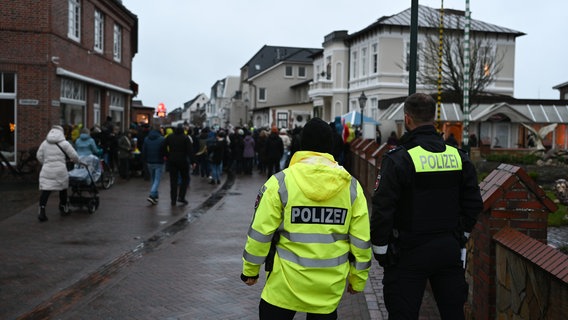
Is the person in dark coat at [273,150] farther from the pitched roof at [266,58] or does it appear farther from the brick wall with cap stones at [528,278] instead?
the pitched roof at [266,58]

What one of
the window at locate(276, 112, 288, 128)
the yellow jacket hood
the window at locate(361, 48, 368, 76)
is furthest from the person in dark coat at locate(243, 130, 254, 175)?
the window at locate(276, 112, 288, 128)

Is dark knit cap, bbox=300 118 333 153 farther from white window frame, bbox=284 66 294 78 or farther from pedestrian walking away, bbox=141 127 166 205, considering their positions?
white window frame, bbox=284 66 294 78

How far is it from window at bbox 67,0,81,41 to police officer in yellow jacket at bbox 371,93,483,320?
62.6 ft

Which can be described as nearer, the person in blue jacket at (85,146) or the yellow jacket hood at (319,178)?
the yellow jacket hood at (319,178)

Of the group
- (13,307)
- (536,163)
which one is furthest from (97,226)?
(536,163)

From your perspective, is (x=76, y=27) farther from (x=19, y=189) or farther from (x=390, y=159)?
(x=390, y=159)

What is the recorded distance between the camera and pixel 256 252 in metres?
3.68

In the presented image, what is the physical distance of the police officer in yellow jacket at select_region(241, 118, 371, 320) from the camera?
3.67 metres

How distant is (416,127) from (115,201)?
11.5m

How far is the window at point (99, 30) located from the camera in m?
24.9

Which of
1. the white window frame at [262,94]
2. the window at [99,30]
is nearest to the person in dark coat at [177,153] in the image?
the window at [99,30]

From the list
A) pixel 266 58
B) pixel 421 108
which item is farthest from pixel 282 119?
pixel 421 108

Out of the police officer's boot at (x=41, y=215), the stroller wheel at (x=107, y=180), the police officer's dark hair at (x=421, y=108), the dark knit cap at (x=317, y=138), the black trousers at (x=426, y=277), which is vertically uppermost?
the police officer's dark hair at (x=421, y=108)

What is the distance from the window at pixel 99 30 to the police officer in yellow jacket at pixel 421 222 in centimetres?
2277
